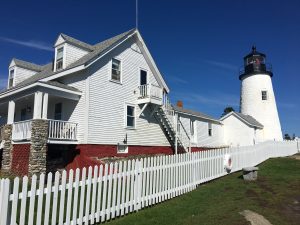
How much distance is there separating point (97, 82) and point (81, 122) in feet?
8.81

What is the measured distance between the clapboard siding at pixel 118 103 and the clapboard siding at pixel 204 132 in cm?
546

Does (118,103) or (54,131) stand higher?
(118,103)

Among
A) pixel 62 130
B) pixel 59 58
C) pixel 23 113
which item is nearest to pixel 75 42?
pixel 59 58

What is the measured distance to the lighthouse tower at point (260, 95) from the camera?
3359 centimetres

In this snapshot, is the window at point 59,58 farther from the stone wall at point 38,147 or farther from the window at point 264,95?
the window at point 264,95

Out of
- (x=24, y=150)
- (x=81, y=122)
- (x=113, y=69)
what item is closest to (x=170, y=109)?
(x=113, y=69)

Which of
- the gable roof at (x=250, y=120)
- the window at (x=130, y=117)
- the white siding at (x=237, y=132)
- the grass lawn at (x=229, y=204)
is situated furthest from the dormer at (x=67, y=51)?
the white siding at (x=237, y=132)

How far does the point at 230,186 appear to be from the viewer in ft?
38.1

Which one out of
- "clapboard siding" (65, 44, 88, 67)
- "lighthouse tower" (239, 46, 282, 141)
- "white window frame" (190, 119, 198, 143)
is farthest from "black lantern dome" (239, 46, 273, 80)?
"clapboard siding" (65, 44, 88, 67)

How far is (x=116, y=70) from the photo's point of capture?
66.4 ft

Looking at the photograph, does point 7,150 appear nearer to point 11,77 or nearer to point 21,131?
point 21,131

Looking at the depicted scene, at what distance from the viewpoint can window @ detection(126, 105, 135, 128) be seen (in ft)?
67.2

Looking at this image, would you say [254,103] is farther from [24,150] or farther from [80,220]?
[80,220]

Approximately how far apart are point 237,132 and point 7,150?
23.2m
